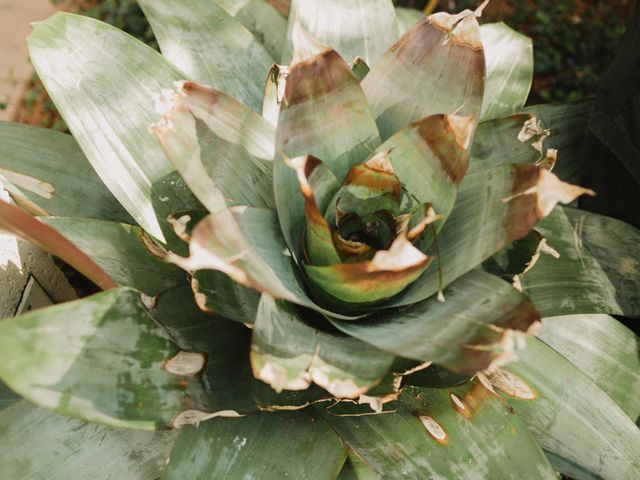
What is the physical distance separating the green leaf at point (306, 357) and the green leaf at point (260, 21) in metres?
0.66

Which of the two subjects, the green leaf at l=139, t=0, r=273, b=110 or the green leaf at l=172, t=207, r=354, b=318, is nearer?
the green leaf at l=172, t=207, r=354, b=318

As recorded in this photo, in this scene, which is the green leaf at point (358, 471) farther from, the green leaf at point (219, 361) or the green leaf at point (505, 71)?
the green leaf at point (505, 71)

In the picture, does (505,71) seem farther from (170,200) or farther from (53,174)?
(53,174)

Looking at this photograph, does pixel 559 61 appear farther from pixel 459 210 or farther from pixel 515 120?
pixel 459 210

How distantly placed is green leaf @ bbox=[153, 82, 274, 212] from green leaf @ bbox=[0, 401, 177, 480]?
1.29 feet

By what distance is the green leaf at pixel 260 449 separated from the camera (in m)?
0.78

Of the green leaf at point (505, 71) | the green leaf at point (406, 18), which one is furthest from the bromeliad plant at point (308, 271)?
the green leaf at point (406, 18)

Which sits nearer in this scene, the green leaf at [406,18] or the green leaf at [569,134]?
the green leaf at [569,134]

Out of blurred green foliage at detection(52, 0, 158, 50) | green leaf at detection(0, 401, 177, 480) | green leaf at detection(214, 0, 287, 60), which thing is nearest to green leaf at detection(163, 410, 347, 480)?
green leaf at detection(0, 401, 177, 480)

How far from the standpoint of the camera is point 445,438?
32.7 inches

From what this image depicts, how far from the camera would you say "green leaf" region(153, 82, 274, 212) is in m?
0.73

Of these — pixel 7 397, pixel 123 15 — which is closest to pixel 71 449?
pixel 7 397

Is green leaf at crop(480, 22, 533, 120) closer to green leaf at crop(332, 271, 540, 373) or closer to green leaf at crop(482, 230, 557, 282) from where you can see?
green leaf at crop(482, 230, 557, 282)

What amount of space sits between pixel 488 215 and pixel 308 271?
0.23 meters
